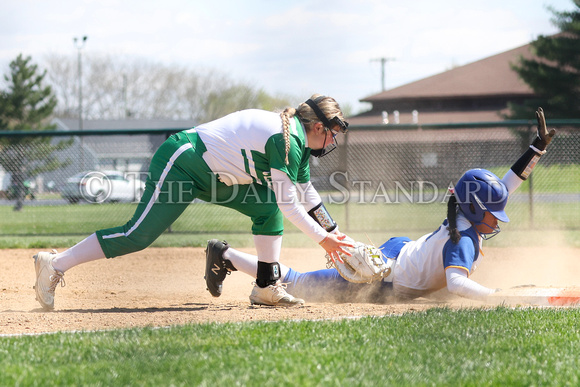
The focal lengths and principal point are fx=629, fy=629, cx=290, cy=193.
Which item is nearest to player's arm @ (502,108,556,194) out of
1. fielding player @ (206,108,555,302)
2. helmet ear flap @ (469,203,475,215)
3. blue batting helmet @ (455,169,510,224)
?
fielding player @ (206,108,555,302)

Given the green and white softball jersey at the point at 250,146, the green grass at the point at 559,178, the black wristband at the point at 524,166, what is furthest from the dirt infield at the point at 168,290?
the green grass at the point at 559,178

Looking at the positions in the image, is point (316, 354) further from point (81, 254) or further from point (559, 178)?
point (559, 178)

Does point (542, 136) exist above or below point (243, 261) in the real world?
above

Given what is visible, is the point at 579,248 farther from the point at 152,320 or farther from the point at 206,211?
the point at 206,211

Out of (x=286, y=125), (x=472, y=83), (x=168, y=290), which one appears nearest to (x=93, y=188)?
(x=168, y=290)

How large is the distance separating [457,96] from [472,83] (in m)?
1.50

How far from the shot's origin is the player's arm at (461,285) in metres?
4.22

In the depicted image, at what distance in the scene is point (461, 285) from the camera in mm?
4215

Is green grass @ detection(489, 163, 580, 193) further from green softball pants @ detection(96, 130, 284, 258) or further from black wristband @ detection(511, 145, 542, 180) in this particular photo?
green softball pants @ detection(96, 130, 284, 258)

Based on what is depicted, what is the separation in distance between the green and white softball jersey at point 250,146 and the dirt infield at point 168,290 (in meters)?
0.96

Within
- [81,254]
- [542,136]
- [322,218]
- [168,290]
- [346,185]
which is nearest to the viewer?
[81,254]

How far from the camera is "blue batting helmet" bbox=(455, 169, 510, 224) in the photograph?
4367 millimetres

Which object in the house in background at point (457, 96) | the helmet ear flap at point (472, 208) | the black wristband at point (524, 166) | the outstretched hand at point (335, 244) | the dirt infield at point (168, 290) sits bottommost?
the dirt infield at point (168, 290)

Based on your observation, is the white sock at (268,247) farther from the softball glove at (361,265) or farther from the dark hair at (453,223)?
the dark hair at (453,223)
